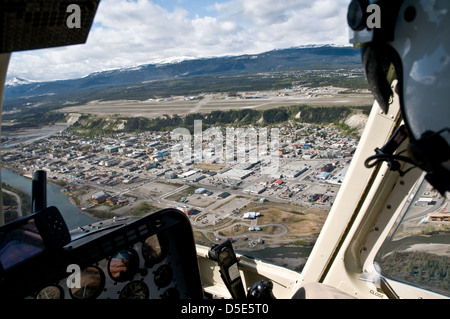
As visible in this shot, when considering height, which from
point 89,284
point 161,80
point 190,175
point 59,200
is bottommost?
point 59,200

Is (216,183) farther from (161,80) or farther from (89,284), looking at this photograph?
(161,80)

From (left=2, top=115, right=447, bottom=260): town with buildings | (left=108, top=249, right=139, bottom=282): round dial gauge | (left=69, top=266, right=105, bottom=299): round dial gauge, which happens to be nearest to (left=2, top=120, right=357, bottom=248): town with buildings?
(left=2, top=115, right=447, bottom=260): town with buildings

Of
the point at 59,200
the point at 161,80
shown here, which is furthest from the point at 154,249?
the point at 161,80

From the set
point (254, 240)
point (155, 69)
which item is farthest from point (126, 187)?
point (155, 69)

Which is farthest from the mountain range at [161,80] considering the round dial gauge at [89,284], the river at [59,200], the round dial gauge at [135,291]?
the round dial gauge at [89,284]

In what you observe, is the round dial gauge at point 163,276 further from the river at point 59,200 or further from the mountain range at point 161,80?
the mountain range at point 161,80

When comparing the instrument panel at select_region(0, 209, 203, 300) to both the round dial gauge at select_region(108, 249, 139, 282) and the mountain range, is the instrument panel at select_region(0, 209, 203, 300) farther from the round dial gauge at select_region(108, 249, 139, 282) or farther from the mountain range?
the mountain range
